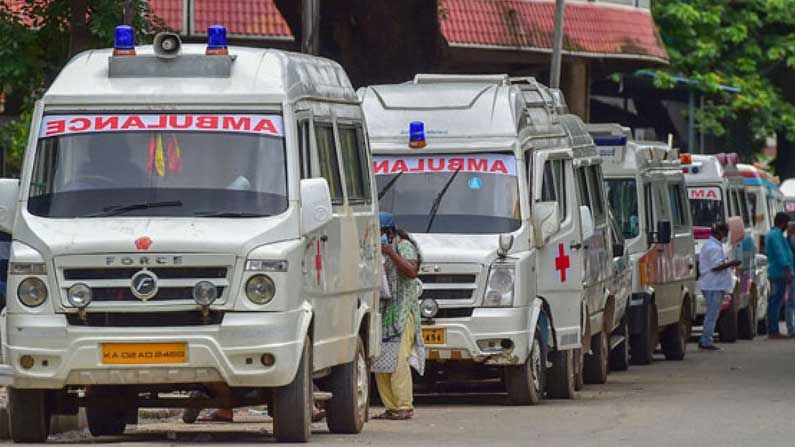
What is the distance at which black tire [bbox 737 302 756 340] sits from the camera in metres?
33.9

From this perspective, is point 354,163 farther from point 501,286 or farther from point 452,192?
point 452,192

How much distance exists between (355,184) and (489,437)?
2015mm

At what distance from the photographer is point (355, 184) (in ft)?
50.5

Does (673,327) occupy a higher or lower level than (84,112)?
lower

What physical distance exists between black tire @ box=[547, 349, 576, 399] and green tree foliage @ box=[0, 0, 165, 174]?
4.42 m

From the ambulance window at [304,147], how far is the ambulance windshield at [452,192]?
424 centimetres

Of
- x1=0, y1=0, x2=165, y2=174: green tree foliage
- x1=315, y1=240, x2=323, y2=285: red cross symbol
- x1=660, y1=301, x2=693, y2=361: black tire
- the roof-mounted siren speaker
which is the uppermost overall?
x1=0, y1=0, x2=165, y2=174: green tree foliage

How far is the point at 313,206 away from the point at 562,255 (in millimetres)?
6445

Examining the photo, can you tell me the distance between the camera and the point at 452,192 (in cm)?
1847

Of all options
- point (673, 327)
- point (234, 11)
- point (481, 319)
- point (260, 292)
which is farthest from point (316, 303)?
point (234, 11)

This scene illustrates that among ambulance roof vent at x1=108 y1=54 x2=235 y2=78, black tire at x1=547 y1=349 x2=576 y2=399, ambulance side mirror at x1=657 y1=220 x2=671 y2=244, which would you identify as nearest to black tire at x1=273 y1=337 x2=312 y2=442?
ambulance roof vent at x1=108 y1=54 x2=235 y2=78

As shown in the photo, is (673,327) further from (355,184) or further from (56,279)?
(56,279)

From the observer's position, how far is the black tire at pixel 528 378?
18.3 m

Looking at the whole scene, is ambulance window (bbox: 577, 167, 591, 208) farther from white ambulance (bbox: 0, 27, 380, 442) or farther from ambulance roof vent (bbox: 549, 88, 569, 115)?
white ambulance (bbox: 0, 27, 380, 442)
